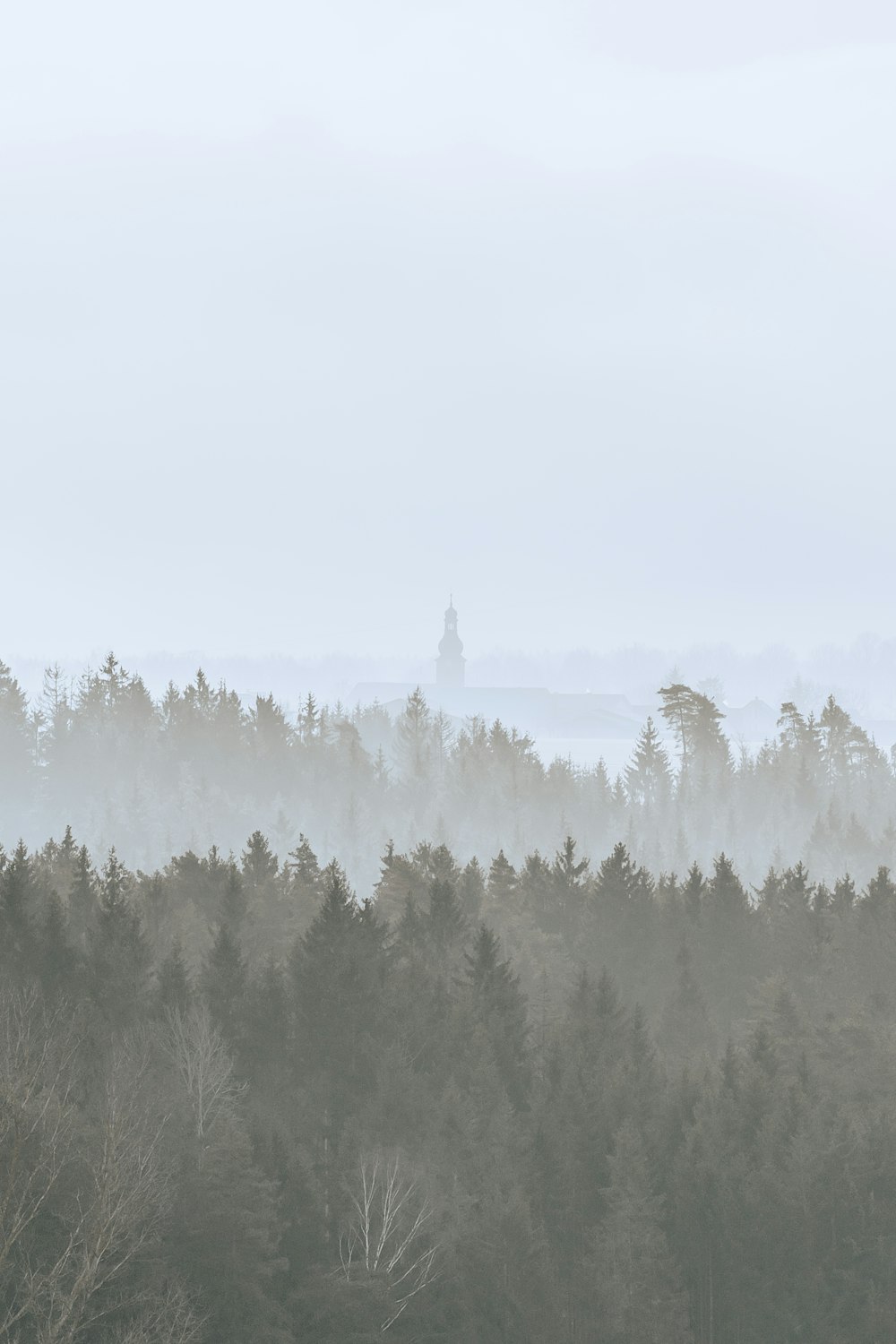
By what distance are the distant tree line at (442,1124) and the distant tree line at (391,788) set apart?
6748 cm

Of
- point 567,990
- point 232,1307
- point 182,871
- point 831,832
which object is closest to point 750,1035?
point 567,990

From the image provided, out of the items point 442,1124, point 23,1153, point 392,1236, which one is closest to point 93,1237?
point 23,1153

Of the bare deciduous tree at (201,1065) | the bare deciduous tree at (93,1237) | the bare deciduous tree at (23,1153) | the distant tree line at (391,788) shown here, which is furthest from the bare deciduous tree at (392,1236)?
the distant tree line at (391,788)

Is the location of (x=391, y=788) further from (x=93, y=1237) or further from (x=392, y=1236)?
(x=93, y=1237)

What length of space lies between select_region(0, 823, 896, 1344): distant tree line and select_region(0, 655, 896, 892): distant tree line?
6748cm

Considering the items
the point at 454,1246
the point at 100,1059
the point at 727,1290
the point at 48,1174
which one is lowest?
the point at 727,1290

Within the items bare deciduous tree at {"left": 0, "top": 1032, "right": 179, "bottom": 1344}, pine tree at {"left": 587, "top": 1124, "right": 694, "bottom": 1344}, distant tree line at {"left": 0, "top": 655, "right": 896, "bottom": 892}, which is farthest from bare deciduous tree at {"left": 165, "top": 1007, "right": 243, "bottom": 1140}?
distant tree line at {"left": 0, "top": 655, "right": 896, "bottom": 892}

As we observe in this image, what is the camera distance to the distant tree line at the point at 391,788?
5305 inches

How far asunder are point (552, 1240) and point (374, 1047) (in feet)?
31.6

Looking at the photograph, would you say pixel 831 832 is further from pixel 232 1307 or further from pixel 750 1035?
pixel 232 1307

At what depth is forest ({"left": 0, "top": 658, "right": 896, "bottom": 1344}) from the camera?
3269cm

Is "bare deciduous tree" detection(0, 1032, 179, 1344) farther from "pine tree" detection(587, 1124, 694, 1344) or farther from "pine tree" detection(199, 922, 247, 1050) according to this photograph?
"pine tree" detection(199, 922, 247, 1050)

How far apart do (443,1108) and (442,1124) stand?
1.94 ft

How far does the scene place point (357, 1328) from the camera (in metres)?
35.5
